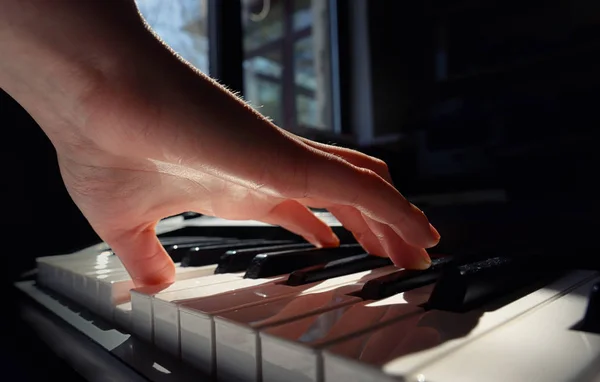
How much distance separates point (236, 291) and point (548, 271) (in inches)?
16.2

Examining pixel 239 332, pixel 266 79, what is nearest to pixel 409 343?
pixel 239 332

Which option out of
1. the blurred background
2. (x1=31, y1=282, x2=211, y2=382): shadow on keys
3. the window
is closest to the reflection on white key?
(x1=31, y1=282, x2=211, y2=382): shadow on keys

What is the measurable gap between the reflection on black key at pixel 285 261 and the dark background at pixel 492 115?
0.21 metres

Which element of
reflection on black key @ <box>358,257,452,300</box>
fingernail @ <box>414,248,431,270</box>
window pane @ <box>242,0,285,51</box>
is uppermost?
window pane @ <box>242,0,285,51</box>

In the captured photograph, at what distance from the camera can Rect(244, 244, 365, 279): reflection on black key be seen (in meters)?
0.69

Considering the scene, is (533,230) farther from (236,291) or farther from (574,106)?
(236,291)

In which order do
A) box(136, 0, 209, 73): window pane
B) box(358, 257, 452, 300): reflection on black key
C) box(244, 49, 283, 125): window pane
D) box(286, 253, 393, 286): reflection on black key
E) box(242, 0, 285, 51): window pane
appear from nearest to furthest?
box(358, 257, 452, 300): reflection on black key, box(286, 253, 393, 286): reflection on black key, box(136, 0, 209, 73): window pane, box(244, 49, 283, 125): window pane, box(242, 0, 285, 51): window pane

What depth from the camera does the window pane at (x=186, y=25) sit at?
2205mm

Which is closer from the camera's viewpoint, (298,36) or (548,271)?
(548,271)

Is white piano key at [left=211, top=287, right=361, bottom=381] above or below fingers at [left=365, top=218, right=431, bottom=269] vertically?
below

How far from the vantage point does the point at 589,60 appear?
0.67 meters

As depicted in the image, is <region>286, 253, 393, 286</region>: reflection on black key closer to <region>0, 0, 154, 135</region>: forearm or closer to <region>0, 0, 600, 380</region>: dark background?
<region>0, 0, 600, 380</region>: dark background

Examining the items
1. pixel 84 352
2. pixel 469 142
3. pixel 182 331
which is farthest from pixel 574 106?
pixel 84 352

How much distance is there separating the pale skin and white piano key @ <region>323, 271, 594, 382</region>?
0.53 feet
